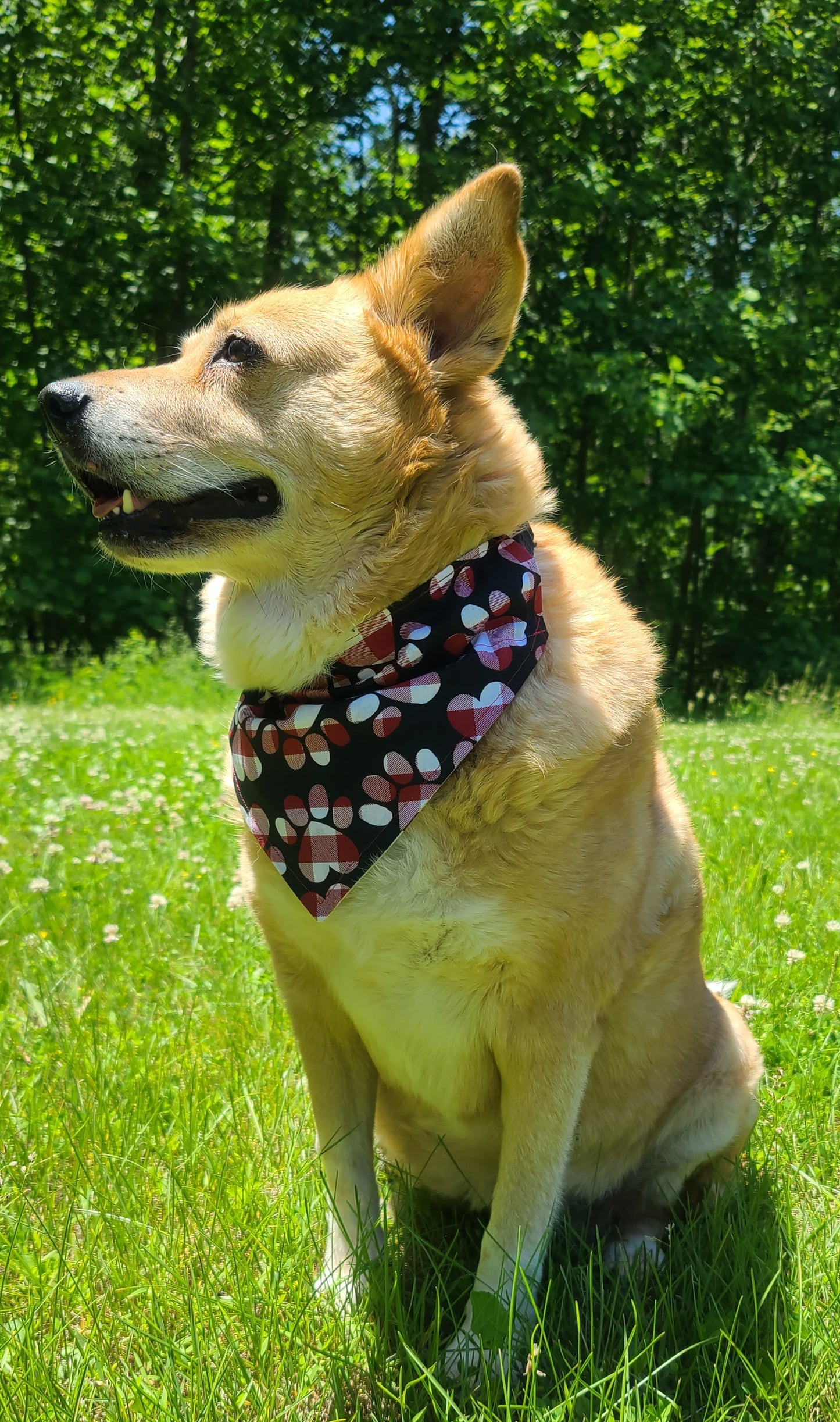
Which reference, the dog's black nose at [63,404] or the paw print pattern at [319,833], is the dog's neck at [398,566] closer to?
the paw print pattern at [319,833]

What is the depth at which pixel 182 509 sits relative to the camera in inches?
81.3

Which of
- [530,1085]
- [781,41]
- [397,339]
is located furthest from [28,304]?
[530,1085]

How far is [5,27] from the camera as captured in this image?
12625mm

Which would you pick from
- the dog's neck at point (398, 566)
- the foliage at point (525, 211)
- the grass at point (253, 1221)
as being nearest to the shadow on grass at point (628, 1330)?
the grass at point (253, 1221)

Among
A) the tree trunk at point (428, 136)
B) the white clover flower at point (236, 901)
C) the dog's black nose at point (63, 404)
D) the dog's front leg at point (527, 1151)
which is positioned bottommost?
the white clover flower at point (236, 901)

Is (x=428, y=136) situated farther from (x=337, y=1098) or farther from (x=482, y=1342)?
(x=482, y=1342)

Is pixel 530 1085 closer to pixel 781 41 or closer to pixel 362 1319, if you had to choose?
pixel 362 1319

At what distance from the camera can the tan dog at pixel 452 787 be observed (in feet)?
5.98

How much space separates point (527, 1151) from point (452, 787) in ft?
2.28

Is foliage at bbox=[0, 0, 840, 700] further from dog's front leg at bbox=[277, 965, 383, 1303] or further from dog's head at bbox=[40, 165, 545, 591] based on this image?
dog's front leg at bbox=[277, 965, 383, 1303]

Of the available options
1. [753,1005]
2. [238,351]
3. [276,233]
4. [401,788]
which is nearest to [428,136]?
[276,233]

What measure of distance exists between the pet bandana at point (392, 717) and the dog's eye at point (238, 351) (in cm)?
64

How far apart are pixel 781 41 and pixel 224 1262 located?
59.8 ft

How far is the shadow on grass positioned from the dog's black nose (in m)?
1.79
